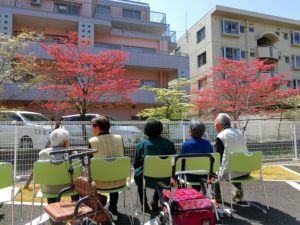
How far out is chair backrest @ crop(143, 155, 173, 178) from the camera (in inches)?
153

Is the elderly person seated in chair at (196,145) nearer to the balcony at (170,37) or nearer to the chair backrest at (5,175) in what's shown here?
the chair backrest at (5,175)

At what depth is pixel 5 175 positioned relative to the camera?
3596 millimetres

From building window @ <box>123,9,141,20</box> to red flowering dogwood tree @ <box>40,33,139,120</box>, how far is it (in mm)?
8534

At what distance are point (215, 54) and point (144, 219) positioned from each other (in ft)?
59.5

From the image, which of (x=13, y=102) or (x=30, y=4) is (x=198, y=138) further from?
(x=30, y=4)

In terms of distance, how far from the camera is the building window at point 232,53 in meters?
21.3

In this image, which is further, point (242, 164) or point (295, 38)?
point (295, 38)

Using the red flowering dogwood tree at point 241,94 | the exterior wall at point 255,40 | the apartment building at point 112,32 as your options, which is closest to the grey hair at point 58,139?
the red flowering dogwood tree at point 241,94

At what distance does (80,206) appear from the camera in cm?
326

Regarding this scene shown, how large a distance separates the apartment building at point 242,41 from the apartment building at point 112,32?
232 cm

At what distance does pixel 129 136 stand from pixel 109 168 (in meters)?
4.17

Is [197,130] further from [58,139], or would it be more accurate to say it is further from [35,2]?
[35,2]

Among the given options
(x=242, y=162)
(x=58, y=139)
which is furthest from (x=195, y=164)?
(x=58, y=139)

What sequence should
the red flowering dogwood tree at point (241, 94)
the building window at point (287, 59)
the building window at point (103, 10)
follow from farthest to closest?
the building window at point (287, 59) < the building window at point (103, 10) < the red flowering dogwood tree at point (241, 94)
